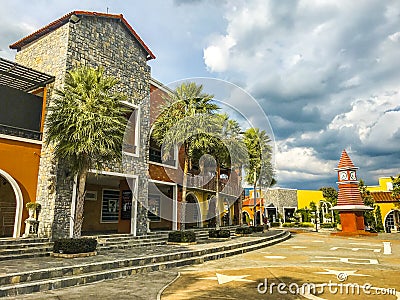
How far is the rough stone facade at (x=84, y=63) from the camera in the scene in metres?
13.0

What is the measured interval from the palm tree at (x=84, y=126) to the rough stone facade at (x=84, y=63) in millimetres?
1754

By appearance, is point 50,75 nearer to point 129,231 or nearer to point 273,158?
point 129,231

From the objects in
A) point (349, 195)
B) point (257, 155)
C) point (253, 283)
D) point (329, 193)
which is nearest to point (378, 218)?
point (349, 195)

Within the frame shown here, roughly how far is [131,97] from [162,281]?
11.1 metres

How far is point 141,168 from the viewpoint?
17.2 metres

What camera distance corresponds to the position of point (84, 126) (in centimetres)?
1107

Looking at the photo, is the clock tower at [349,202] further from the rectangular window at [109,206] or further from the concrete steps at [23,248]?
the concrete steps at [23,248]

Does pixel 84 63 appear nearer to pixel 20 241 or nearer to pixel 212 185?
pixel 20 241

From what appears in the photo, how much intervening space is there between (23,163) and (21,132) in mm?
1310

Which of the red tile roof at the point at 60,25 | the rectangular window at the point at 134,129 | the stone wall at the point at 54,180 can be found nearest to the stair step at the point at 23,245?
the stone wall at the point at 54,180

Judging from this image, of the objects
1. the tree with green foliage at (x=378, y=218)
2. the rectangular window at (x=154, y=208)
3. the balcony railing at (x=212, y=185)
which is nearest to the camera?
the rectangular window at (x=154, y=208)

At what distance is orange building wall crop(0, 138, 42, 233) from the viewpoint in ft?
40.6

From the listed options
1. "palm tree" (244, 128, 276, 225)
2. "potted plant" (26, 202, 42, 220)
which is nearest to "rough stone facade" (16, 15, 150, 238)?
"potted plant" (26, 202, 42, 220)

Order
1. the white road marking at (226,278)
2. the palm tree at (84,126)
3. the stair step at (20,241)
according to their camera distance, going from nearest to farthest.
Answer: the white road marking at (226,278) < the stair step at (20,241) < the palm tree at (84,126)
